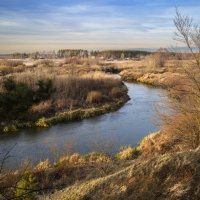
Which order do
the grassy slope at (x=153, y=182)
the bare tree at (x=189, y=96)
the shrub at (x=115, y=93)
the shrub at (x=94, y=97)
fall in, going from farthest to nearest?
the shrub at (x=115, y=93)
the shrub at (x=94, y=97)
the bare tree at (x=189, y=96)
the grassy slope at (x=153, y=182)

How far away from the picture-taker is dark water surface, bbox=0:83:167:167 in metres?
17.6

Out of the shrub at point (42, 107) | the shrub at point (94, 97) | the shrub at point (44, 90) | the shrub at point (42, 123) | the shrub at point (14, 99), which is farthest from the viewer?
the shrub at point (94, 97)

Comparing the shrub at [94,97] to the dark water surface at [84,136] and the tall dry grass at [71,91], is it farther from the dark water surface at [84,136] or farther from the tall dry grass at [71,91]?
the dark water surface at [84,136]

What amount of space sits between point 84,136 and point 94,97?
11712 millimetres

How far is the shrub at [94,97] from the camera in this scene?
32.0 m

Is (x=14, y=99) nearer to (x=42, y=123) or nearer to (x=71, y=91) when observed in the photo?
(x=42, y=123)

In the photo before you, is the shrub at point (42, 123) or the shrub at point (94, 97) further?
the shrub at point (94, 97)

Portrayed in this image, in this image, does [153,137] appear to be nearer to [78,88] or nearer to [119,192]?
[119,192]

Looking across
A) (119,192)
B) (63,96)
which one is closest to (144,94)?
(63,96)

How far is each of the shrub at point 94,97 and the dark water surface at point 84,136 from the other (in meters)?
3.85

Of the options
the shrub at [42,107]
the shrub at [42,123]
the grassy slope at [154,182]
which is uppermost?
the grassy slope at [154,182]

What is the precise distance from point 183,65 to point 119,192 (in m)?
9.80

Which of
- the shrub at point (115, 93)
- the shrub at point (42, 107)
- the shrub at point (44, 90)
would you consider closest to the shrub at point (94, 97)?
the shrub at point (115, 93)

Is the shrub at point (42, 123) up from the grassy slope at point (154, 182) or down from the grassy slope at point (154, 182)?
down
